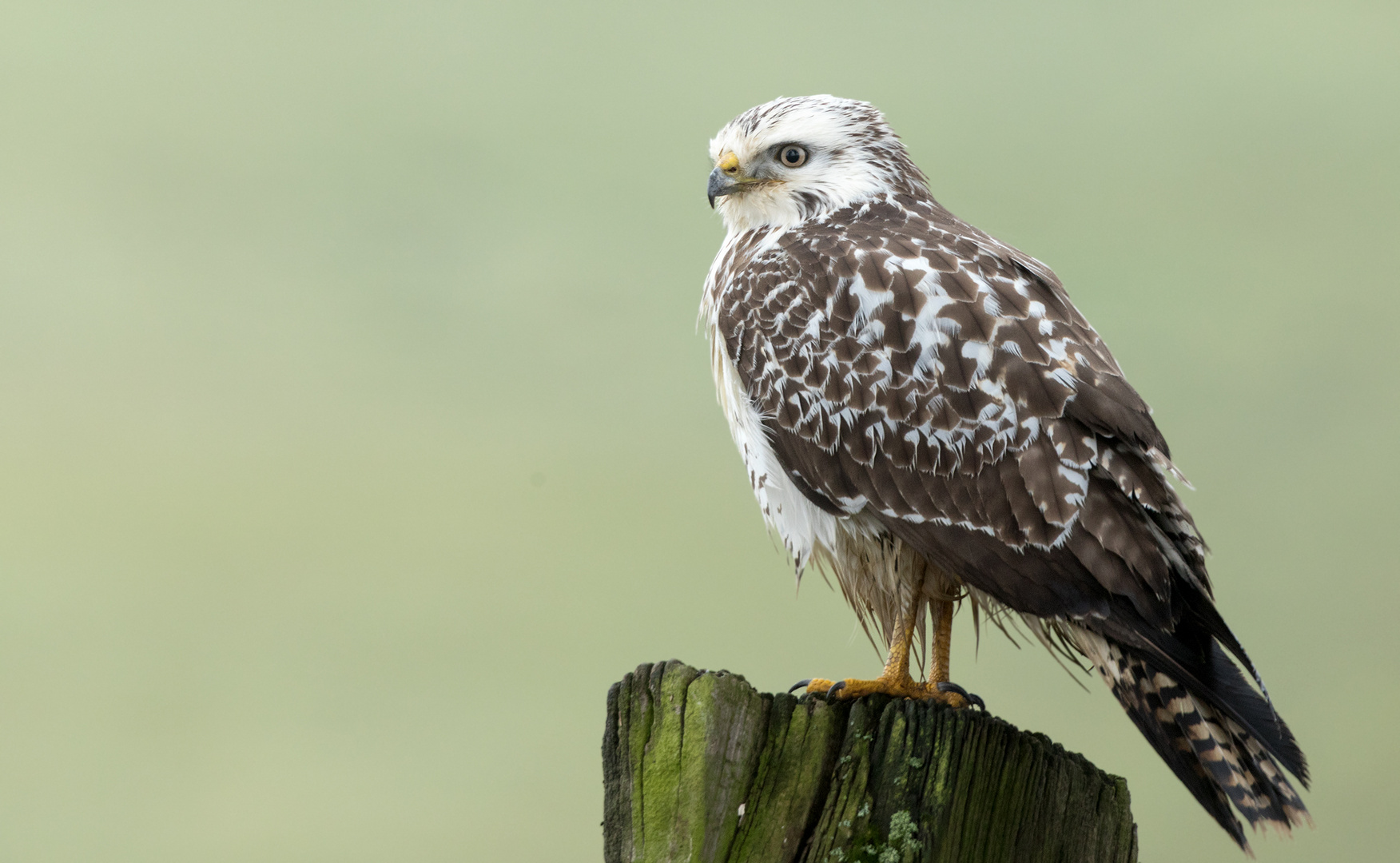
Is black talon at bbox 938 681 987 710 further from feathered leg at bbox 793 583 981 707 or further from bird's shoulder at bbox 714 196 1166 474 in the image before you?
bird's shoulder at bbox 714 196 1166 474

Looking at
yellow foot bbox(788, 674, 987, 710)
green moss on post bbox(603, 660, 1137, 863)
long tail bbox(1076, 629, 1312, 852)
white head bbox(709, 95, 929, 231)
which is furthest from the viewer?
white head bbox(709, 95, 929, 231)

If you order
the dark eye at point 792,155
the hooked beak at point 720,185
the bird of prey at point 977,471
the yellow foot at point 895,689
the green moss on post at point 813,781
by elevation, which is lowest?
the green moss on post at point 813,781

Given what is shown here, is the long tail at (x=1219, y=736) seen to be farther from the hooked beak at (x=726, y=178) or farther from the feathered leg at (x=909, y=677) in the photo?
the hooked beak at (x=726, y=178)

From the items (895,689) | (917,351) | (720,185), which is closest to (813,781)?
(895,689)

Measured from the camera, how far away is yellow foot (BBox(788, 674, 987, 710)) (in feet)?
8.73

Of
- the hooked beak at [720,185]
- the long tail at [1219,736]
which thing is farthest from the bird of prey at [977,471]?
the hooked beak at [720,185]

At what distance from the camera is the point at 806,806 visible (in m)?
2.17

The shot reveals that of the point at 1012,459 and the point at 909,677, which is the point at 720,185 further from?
the point at 909,677

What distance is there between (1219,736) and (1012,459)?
753mm

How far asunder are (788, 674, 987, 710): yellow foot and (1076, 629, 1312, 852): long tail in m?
0.36

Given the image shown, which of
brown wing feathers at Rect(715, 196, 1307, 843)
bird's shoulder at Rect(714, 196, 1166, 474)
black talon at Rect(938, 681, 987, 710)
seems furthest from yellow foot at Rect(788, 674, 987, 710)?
bird's shoulder at Rect(714, 196, 1166, 474)

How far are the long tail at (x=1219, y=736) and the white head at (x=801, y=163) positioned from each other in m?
1.49

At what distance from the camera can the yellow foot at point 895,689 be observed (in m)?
2.66

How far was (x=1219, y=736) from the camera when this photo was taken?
2.52m
